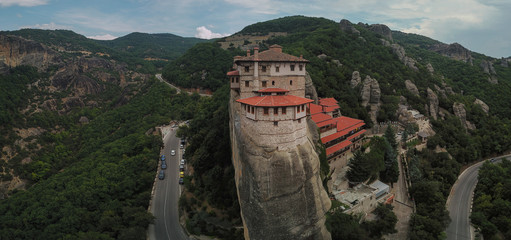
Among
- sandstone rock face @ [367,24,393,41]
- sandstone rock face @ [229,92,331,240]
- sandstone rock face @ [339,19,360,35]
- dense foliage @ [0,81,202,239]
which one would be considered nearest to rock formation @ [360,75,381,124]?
sandstone rock face @ [229,92,331,240]

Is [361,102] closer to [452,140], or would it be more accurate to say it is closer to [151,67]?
[452,140]

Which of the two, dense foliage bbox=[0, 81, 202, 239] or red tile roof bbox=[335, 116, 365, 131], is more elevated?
red tile roof bbox=[335, 116, 365, 131]

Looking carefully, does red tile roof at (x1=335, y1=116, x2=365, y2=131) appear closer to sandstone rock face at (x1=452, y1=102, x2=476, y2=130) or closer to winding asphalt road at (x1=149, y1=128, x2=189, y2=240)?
winding asphalt road at (x1=149, y1=128, x2=189, y2=240)

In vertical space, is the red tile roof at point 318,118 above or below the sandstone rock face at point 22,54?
below

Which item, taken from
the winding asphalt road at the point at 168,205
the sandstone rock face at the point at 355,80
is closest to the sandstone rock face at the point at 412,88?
the sandstone rock face at the point at 355,80

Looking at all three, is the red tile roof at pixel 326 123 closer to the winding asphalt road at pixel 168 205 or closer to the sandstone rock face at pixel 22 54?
the winding asphalt road at pixel 168 205

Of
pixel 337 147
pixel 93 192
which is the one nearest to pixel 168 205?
pixel 93 192
